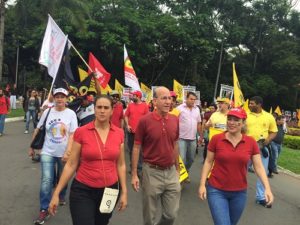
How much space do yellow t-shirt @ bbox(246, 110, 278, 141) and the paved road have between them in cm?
115

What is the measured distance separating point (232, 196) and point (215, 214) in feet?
0.84

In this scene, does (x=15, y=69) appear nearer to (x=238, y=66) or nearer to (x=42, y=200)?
(x=238, y=66)

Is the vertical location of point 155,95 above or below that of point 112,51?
below

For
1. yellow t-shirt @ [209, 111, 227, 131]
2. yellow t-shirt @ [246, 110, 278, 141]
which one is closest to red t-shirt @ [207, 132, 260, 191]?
yellow t-shirt @ [246, 110, 278, 141]

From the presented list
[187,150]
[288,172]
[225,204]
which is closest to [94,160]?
[225,204]

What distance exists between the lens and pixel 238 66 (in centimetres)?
4884

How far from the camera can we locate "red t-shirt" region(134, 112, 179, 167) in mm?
5176

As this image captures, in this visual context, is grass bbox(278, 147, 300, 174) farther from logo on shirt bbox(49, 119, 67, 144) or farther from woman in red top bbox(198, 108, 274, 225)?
woman in red top bbox(198, 108, 274, 225)

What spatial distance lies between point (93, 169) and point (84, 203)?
299 millimetres

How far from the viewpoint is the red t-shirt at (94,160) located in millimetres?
4027

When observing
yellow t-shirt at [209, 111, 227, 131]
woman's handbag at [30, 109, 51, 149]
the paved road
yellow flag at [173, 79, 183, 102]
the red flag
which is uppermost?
the red flag

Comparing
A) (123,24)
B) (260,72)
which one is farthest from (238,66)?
(123,24)

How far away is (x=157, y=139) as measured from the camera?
17.1ft

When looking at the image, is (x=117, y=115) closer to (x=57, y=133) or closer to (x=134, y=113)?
(x=134, y=113)
